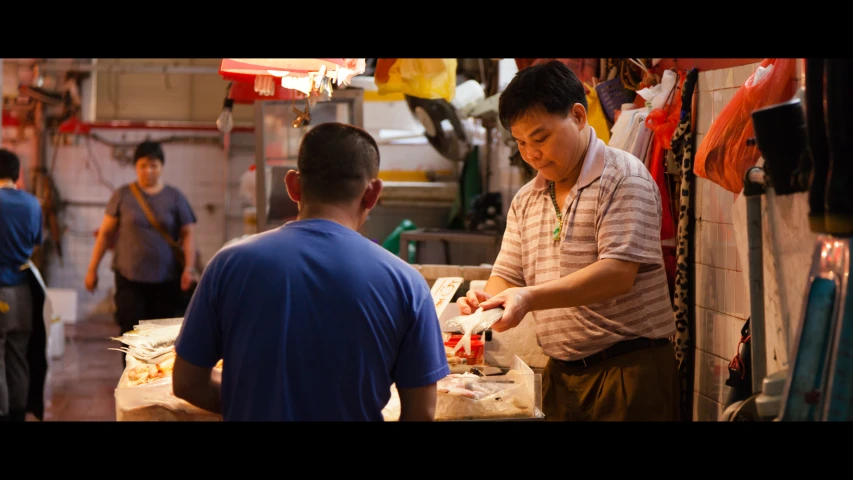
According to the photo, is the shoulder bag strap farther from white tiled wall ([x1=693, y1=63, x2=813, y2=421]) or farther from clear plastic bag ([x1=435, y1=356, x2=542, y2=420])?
clear plastic bag ([x1=435, y1=356, x2=542, y2=420])

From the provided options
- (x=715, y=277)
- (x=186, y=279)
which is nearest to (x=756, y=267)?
(x=715, y=277)

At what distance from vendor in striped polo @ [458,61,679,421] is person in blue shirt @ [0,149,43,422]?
13.2 ft

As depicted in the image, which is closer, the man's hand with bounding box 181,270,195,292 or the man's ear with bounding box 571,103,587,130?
the man's ear with bounding box 571,103,587,130

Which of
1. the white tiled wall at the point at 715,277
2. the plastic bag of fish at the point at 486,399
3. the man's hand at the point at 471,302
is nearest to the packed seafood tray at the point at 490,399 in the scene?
the plastic bag of fish at the point at 486,399

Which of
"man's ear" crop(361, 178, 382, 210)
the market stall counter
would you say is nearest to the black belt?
the market stall counter

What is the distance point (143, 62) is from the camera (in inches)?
434

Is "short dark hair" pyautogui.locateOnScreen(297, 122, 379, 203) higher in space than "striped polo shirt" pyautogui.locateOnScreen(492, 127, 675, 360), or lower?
higher

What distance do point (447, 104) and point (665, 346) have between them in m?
3.94

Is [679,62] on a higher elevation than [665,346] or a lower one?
higher

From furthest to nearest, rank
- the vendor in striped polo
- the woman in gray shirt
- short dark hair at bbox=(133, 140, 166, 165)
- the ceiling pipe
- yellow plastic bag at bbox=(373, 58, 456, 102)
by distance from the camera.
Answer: the ceiling pipe
short dark hair at bbox=(133, 140, 166, 165)
the woman in gray shirt
yellow plastic bag at bbox=(373, 58, 456, 102)
the vendor in striped polo

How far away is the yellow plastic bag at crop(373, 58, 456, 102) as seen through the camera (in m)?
5.15
